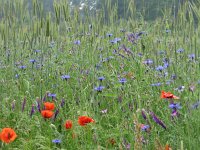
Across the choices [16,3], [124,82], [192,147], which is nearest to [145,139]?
[192,147]

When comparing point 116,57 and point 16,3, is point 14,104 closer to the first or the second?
point 16,3

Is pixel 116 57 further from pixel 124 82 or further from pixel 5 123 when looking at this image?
pixel 5 123

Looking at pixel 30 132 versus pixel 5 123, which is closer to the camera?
pixel 30 132

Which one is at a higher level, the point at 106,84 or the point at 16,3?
the point at 16,3

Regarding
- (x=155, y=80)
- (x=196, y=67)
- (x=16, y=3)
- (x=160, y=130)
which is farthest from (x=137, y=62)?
(x=16, y=3)

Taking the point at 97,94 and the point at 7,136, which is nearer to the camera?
the point at 7,136

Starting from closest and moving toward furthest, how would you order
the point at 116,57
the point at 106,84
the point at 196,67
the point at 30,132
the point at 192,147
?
the point at 192,147
the point at 30,132
the point at 196,67
the point at 106,84
the point at 116,57

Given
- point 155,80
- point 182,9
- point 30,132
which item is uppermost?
point 182,9

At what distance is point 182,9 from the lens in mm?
2510

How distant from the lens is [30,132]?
208cm

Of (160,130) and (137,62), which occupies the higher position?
(137,62)

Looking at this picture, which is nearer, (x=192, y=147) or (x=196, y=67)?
(x=192, y=147)

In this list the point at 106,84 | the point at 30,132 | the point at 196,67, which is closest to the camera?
the point at 30,132

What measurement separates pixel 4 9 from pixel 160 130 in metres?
1.41
